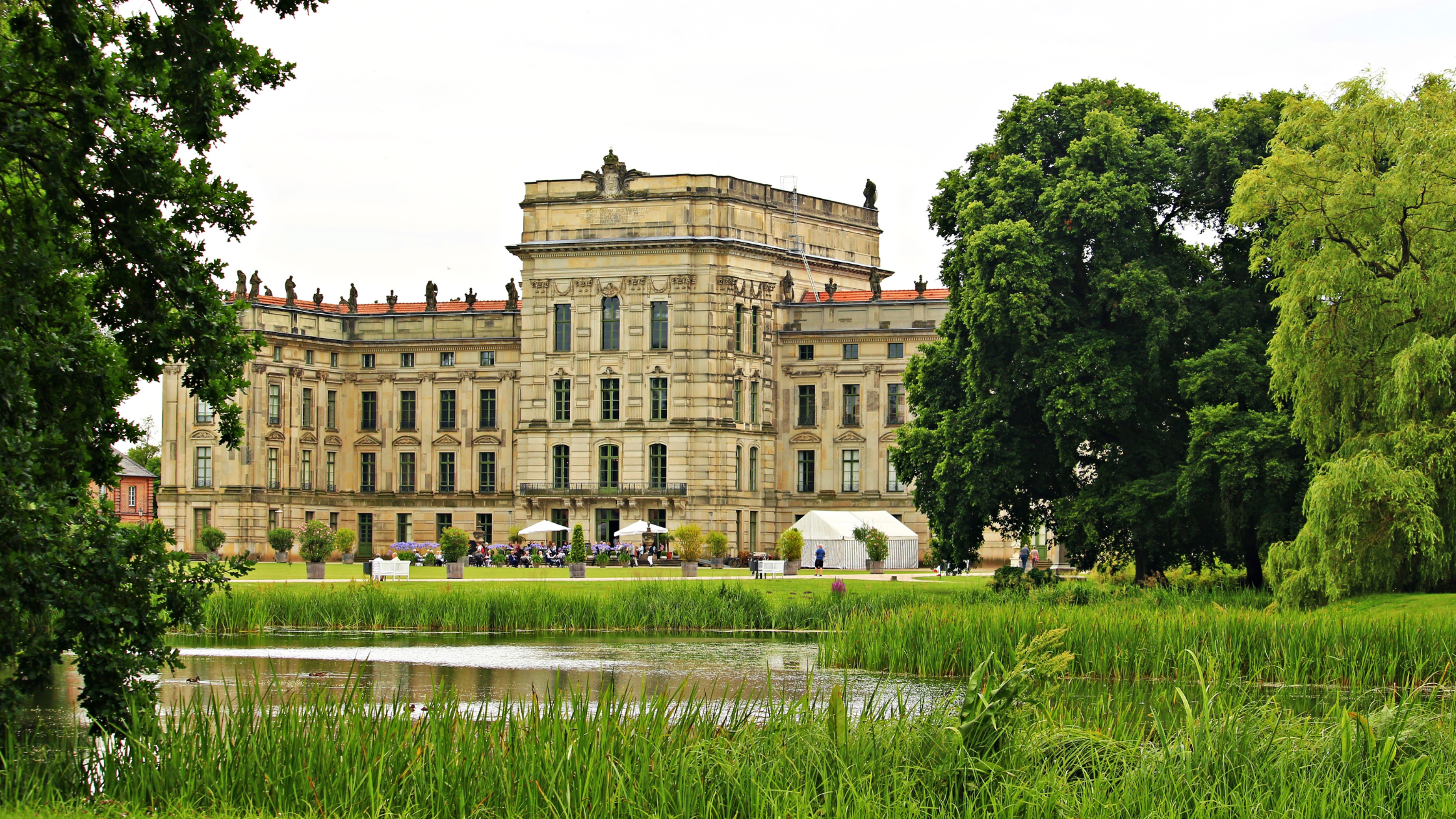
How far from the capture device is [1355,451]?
92.1ft

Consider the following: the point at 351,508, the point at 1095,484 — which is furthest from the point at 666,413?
the point at 1095,484

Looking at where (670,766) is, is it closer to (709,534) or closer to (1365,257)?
(1365,257)

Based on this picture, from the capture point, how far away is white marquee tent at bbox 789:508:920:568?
58.0 meters

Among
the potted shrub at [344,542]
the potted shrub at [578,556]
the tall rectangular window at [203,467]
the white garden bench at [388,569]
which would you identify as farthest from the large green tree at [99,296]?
the tall rectangular window at [203,467]

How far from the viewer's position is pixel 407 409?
73.6 metres

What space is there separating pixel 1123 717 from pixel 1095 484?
25271 mm

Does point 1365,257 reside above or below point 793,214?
below

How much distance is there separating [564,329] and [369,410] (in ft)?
35.3

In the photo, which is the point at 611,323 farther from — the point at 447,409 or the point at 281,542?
the point at 281,542

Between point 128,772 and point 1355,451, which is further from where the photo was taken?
point 1355,451

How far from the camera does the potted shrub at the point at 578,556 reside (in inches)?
1901

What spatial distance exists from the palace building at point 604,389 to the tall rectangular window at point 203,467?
0.08m

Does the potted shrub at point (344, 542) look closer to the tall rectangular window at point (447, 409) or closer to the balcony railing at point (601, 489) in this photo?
the balcony railing at point (601, 489)

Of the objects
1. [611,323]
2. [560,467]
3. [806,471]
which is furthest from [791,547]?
[611,323]
